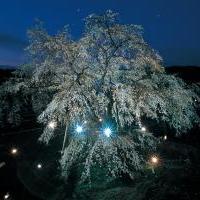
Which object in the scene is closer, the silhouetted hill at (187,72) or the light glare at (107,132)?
the light glare at (107,132)

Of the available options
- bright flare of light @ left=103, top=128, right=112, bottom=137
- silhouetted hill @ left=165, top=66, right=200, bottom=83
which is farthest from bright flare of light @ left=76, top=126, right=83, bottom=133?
silhouetted hill @ left=165, top=66, right=200, bottom=83

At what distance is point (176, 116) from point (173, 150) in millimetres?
5017

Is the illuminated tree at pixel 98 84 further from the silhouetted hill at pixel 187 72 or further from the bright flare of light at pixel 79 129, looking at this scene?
the silhouetted hill at pixel 187 72

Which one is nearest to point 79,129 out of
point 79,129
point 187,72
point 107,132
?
Answer: point 79,129

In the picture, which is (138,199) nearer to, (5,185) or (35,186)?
(35,186)

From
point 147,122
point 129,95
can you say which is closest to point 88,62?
point 129,95

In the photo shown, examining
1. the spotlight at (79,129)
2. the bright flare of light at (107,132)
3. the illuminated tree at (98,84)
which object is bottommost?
the bright flare of light at (107,132)

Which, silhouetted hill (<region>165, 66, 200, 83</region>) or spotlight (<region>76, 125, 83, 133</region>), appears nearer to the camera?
spotlight (<region>76, 125, 83, 133</region>)

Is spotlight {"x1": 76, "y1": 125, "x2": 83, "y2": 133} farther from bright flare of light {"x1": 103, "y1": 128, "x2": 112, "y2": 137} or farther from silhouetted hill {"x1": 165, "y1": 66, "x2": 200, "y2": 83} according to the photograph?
silhouetted hill {"x1": 165, "y1": 66, "x2": 200, "y2": 83}

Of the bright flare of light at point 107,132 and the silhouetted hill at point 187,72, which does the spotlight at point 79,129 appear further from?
the silhouetted hill at point 187,72

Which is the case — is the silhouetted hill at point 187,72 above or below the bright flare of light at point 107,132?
above

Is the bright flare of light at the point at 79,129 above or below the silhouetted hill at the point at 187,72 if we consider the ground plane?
below

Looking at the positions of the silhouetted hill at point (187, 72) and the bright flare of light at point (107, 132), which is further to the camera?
the silhouetted hill at point (187, 72)

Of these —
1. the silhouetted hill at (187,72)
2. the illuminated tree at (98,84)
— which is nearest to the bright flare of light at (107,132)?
the illuminated tree at (98,84)
